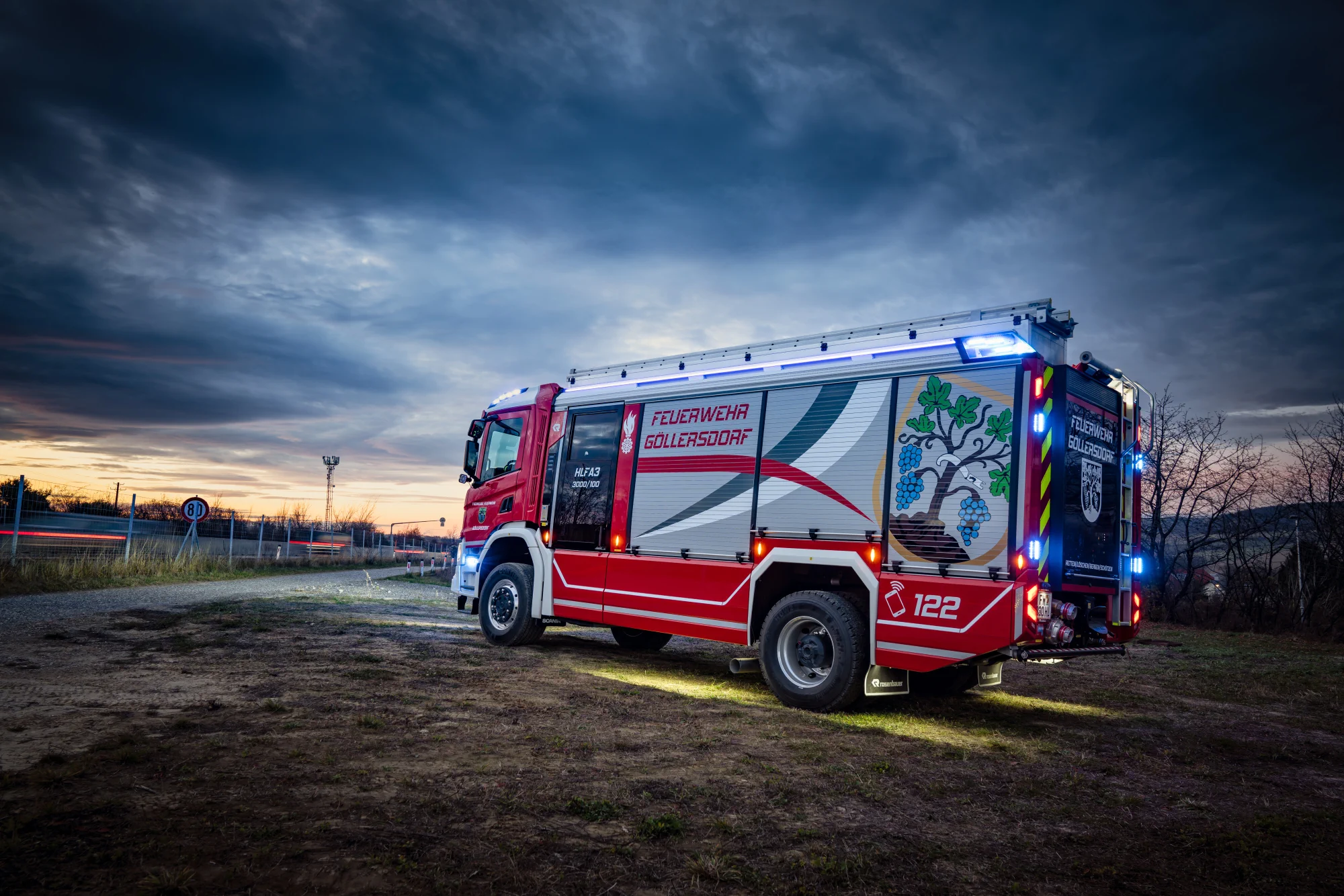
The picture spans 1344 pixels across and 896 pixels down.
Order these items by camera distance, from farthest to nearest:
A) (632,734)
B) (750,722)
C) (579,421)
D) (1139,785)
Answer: (579,421) < (750,722) < (632,734) < (1139,785)

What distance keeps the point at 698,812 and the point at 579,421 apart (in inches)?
254

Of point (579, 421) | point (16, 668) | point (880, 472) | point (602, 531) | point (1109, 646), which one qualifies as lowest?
point (16, 668)

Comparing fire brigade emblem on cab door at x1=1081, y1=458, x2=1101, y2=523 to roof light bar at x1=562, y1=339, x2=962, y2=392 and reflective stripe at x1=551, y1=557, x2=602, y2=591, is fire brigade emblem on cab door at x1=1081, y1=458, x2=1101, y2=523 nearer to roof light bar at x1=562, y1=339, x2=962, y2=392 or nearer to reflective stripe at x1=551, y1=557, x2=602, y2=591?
roof light bar at x1=562, y1=339, x2=962, y2=392

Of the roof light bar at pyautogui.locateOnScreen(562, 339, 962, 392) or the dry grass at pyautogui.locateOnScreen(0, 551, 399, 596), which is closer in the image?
the roof light bar at pyautogui.locateOnScreen(562, 339, 962, 392)

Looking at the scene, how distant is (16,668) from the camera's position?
267 inches

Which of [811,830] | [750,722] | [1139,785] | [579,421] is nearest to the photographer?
[811,830]

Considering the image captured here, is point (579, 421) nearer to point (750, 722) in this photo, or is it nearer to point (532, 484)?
point (532, 484)

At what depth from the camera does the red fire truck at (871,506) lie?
6.25m

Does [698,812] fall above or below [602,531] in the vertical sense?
below

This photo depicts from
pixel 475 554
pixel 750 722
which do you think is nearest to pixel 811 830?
pixel 750 722

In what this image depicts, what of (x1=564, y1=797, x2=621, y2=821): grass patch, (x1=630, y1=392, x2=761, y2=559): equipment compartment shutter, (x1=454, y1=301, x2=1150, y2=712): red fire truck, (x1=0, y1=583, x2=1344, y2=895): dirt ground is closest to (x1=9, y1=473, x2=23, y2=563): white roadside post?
(x1=0, y1=583, x2=1344, y2=895): dirt ground

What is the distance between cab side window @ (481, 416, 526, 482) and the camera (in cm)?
1082

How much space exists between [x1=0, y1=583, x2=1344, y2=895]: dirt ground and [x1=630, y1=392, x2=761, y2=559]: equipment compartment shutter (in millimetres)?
1465

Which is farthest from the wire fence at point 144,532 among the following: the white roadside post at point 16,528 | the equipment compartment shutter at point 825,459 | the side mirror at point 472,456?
the equipment compartment shutter at point 825,459
